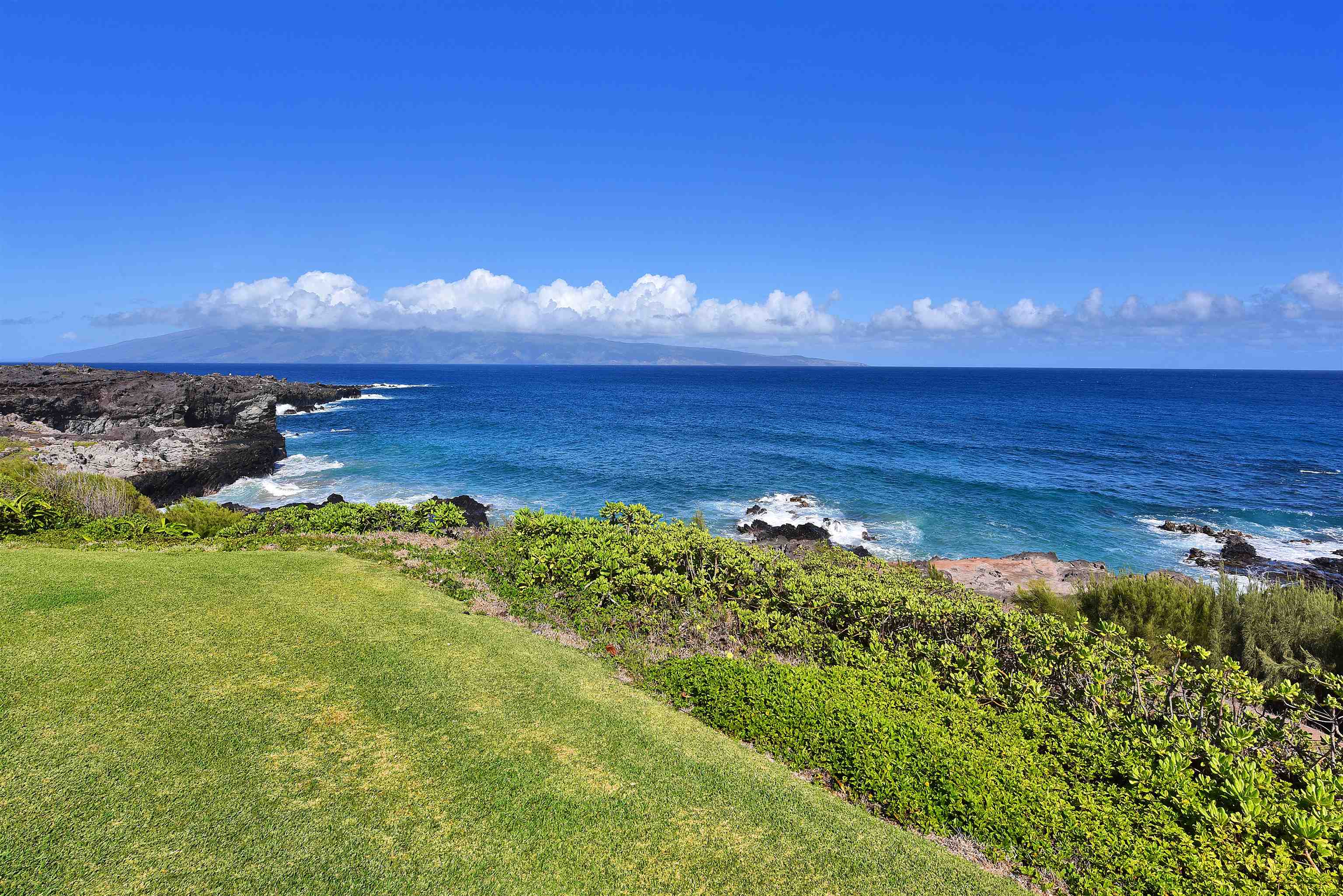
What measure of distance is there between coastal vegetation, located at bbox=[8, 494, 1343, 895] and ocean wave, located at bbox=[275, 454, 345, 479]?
27804mm

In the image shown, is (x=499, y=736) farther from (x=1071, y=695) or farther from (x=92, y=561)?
(x=92, y=561)

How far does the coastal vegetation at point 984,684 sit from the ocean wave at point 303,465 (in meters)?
27.8

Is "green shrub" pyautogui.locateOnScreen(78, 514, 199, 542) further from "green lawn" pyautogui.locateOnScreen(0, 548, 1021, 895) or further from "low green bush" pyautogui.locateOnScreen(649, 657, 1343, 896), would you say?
"low green bush" pyautogui.locateOnScreen(649, 657, 1343, 896)

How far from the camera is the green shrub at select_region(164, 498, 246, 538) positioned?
1482 centimetres

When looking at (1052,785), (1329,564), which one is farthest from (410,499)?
(1329,564)

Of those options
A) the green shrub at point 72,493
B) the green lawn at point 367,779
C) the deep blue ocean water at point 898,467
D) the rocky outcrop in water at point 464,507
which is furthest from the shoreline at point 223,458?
the green lawn at point 367,779

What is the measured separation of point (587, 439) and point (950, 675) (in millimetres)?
48013

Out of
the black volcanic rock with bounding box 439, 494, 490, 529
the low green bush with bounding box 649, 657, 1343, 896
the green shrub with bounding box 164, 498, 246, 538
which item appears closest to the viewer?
the low green bush with bounding box 649, 657, 1343, 896

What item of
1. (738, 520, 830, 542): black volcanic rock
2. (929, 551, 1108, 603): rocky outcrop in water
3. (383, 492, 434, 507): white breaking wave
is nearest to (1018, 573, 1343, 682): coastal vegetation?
(929, 551, 1108, 603): rocky outcrop in water

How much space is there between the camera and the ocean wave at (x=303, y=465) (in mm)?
38875

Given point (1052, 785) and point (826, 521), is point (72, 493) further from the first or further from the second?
point (826, 521)

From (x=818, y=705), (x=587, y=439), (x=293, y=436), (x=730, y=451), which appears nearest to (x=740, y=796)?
(x=818, y=705)

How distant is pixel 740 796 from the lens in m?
6.22

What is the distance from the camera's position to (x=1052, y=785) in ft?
20.8
